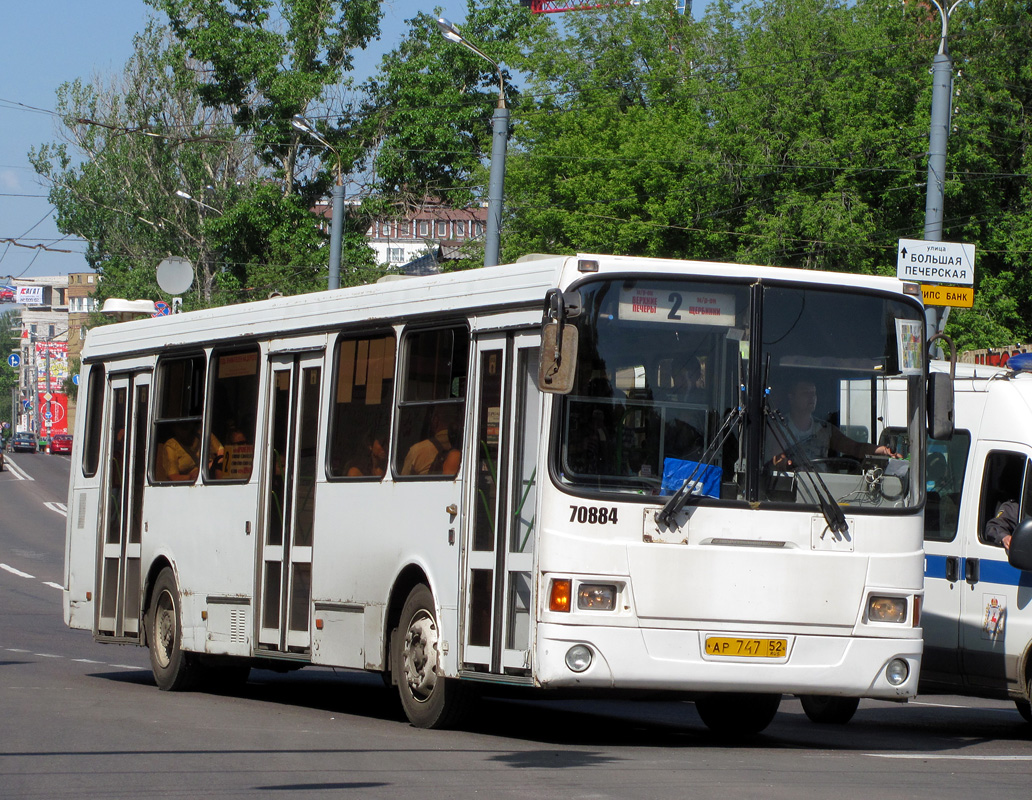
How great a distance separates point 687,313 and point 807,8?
4104 cm

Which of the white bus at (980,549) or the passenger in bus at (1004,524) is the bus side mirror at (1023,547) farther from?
the passenger in bus at (1004,524)

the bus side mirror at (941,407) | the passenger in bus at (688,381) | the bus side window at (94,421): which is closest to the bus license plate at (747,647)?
the passenger in bus at (688,381)

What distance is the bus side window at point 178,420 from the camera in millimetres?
13750

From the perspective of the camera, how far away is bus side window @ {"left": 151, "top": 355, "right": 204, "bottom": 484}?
13.8 metres

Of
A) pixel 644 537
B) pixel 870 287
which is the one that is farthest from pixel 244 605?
pixel 870 287

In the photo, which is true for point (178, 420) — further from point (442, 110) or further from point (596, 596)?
point (442, 110)

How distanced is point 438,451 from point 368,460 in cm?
96

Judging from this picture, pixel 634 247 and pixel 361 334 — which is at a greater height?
pixel 634 247

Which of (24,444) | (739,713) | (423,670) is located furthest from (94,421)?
(24,444)

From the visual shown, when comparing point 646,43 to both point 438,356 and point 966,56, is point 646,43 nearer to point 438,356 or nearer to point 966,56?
point 966,56

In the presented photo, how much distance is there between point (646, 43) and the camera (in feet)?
174

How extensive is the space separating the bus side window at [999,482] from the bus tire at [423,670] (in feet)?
13.2

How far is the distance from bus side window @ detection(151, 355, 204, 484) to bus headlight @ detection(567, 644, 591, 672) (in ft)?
18.7

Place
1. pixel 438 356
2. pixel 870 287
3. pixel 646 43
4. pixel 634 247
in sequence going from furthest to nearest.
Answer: pixel 646 43
pixel 634 247
pixel 438 356
pixel 870 287
